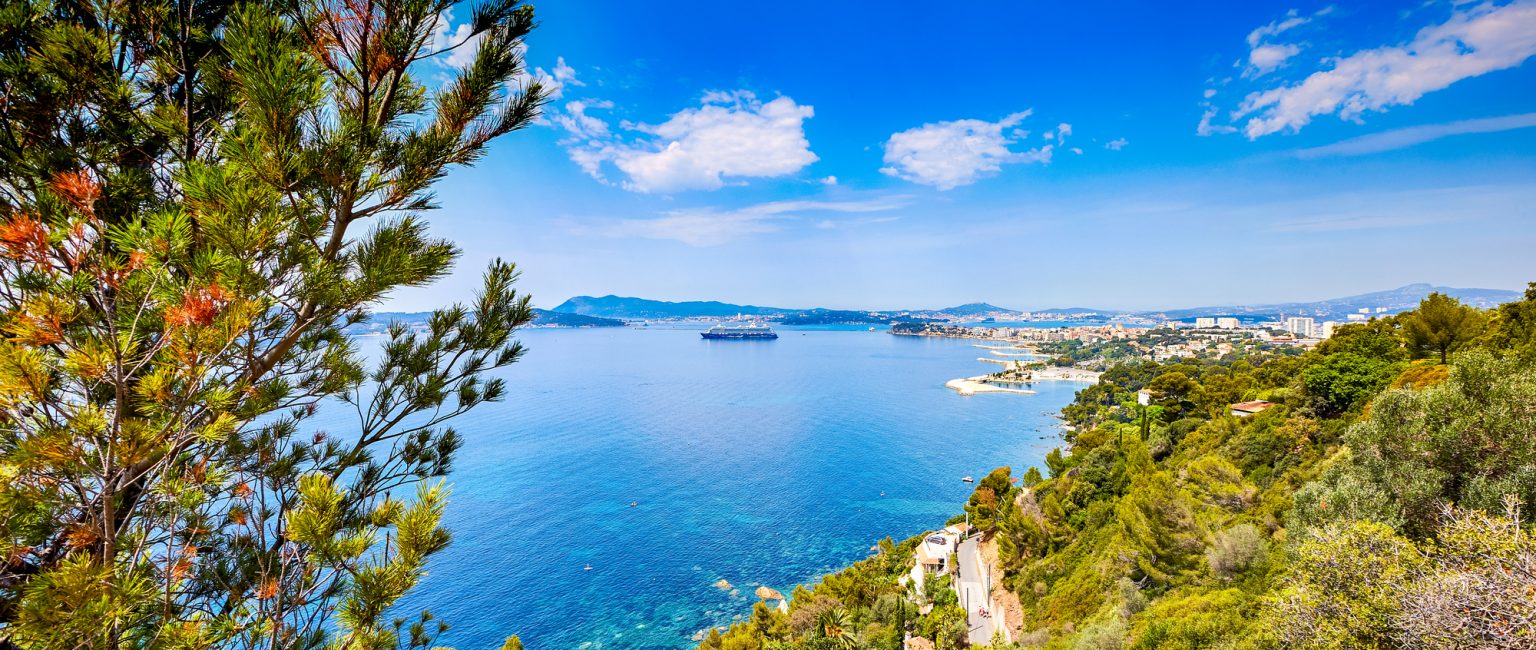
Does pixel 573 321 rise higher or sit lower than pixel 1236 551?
higher

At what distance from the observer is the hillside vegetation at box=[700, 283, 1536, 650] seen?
15.6 ft

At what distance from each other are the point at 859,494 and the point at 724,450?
8974 mm

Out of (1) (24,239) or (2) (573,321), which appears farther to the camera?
(2) (573,321)

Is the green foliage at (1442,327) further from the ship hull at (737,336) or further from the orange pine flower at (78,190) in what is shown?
the ship hull at (737,336)

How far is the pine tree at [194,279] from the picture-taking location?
154cm

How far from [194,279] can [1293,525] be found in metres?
11.1

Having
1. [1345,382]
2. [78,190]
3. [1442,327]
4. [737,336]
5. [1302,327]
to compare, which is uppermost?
[78,190]

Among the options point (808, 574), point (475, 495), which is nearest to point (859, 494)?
point (808, 574)

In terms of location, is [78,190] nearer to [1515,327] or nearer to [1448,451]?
[1448,451]

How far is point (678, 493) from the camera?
983 inches

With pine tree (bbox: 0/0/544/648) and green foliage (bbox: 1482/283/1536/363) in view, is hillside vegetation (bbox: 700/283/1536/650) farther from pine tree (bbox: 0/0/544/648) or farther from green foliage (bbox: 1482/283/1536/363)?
pine tree (bbox: 0/0/544/648)

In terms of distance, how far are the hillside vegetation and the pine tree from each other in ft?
23.3

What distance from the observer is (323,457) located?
279 centimetres

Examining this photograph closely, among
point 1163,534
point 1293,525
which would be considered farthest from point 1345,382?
point 1293,525
